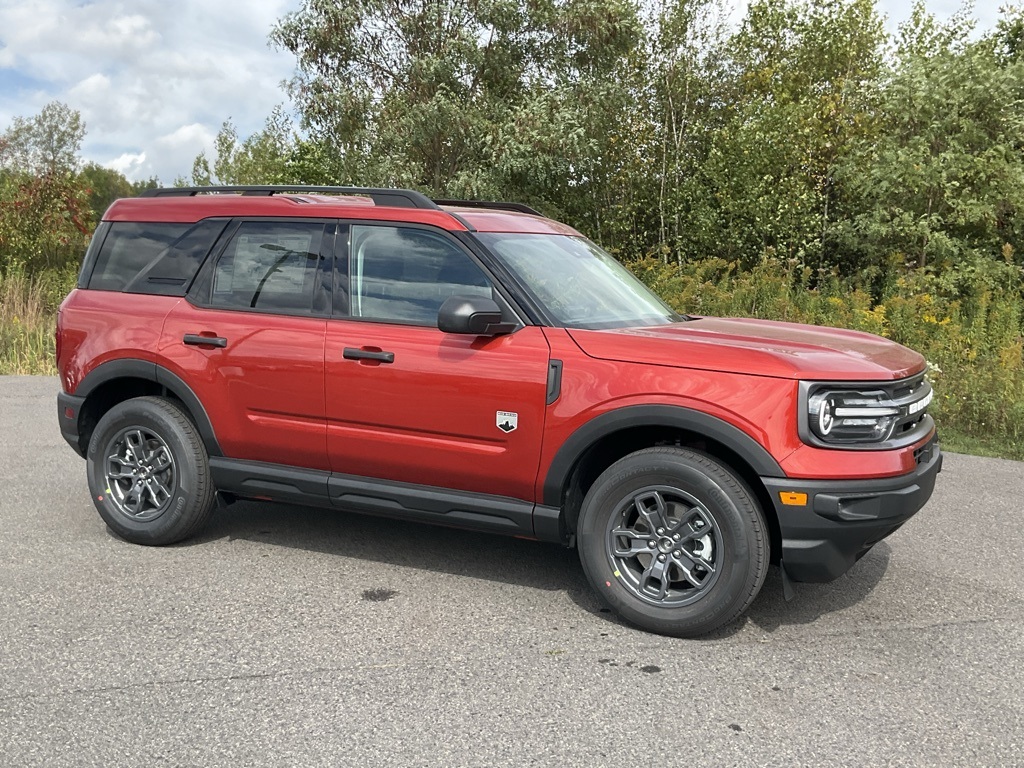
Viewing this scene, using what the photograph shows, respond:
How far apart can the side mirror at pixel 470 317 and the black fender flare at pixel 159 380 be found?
160 cm

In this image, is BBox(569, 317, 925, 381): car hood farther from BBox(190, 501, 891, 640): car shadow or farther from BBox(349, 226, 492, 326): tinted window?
BBox(190, 501, 891, 640): car shadow

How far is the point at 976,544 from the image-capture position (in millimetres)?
5641

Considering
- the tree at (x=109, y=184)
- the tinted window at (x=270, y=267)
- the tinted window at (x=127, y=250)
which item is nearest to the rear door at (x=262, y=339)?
the tinted window at (x=270, y=267)

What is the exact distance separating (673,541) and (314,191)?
9.20 feet

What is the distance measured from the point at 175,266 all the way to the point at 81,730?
2.82 m

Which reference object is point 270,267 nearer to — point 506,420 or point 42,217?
point 506,420

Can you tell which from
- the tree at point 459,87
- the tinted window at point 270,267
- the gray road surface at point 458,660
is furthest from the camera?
the tree at point 459,87

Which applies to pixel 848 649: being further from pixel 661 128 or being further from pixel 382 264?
pixel 661 128

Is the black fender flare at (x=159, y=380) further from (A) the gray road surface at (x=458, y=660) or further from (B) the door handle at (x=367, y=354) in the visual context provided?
(B) the door handle at (x=367, y=354)

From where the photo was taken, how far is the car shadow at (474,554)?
4.57 meters

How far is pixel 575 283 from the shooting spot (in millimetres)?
4895

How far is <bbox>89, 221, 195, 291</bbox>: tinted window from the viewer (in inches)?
214

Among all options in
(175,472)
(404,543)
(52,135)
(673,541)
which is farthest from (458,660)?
(52,135)

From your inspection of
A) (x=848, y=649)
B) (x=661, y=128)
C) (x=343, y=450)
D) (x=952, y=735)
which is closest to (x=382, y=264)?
(x=343, y=450)
